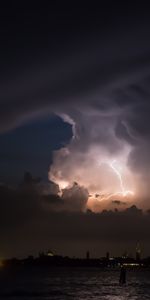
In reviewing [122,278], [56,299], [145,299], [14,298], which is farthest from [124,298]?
[122,278]

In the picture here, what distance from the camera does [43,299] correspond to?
3543 inches

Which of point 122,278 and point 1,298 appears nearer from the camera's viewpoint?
point 1,298

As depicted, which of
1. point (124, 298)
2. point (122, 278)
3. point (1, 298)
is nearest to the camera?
point (1, 298)

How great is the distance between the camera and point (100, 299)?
308ft

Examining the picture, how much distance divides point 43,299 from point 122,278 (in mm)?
Result: 58115

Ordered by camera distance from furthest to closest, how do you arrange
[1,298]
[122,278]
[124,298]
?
[122,278] < [124,298] < [1,298]

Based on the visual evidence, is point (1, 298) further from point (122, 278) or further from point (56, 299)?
point (122, 278)

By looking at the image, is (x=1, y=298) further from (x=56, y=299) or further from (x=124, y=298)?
(x=124, y=298)

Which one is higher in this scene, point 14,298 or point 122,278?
point 122,278

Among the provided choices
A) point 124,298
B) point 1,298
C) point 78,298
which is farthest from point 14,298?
point 124,298

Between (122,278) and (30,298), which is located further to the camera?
(122,278)

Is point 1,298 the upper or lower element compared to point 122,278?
lower

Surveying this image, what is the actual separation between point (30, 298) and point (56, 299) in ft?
13.7

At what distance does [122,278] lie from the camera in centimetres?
14500
